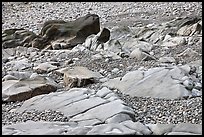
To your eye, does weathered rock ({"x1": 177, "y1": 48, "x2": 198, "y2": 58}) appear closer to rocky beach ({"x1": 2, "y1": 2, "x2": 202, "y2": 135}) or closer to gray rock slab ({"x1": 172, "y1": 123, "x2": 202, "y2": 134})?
rocky beach ({"x1": 2, "y1": 2, "x2": 202, "y2": 135})

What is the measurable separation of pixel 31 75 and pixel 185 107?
306 centimetres

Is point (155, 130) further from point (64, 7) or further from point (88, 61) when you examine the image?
point (64, 7)

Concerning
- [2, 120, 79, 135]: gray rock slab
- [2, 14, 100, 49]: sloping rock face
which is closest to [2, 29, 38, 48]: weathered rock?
[2, 14, 100, 49]: sloping rock face

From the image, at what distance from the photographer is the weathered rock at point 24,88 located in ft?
21.7

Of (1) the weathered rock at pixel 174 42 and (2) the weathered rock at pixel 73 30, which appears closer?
(1) the weathered rock at pixel 174 42

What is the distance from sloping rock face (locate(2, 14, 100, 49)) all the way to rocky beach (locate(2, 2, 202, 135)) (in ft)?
0.08

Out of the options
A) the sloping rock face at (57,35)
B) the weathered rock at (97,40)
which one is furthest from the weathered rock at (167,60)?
the sloping rock face at (57,35)

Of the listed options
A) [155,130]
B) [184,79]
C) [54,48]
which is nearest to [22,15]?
[54,48]

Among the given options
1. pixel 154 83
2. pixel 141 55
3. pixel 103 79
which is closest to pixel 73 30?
pixel 141 55

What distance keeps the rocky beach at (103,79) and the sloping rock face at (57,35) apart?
0.08ft

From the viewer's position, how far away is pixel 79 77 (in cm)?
726

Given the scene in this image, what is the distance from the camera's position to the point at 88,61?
29.9 ft

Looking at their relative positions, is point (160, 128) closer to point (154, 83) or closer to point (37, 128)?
point (37, 128)

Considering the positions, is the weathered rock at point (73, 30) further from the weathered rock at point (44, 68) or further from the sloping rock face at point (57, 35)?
the weathered rock at point (44, 68)
